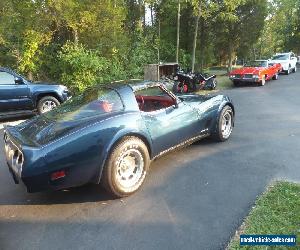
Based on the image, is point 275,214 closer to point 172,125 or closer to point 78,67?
point 172,125

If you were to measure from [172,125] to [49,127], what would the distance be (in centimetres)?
176

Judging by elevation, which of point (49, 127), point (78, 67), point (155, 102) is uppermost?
point (78, 67)

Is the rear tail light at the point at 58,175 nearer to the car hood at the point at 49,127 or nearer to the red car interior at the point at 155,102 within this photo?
the car hood at the point at 49,127

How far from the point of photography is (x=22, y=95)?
8938mm

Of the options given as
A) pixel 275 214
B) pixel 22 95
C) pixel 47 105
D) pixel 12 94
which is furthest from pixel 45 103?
pixel 275 214

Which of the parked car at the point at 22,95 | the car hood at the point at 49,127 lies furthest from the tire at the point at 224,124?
the parked car at the point at 22,95

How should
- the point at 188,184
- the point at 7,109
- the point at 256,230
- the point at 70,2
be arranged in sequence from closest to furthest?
the point at 256,230, the point at 188,184, the point at 7,109, the point at 70,2

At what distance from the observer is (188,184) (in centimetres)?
448

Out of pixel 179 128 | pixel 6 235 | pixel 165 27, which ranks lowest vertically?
pixel 6 235

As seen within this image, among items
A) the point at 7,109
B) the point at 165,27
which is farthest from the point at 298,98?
the point at 165,27

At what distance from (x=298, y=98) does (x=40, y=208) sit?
10280 mm

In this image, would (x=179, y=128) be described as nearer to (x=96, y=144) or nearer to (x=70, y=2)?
(x=96, y=144)

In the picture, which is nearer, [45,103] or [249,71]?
[45,103]

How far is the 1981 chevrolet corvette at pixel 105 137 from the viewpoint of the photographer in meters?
3.61
